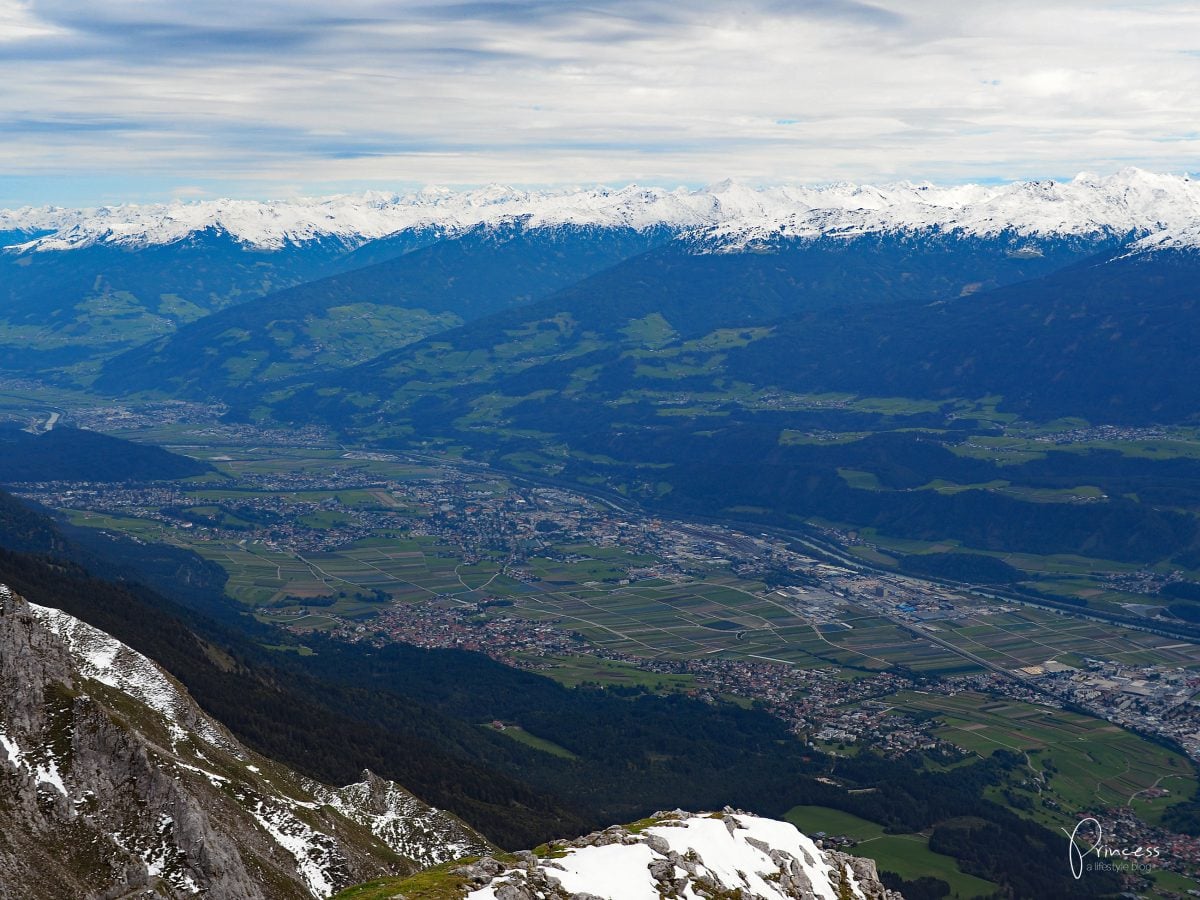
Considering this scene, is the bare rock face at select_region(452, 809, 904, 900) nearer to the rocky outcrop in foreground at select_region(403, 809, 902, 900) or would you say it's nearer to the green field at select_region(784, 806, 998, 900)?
the rocky outcrop in foreground at select_region(403, 809, 902, 900)

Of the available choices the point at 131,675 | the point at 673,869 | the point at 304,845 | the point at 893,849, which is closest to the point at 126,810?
the point at 304,845

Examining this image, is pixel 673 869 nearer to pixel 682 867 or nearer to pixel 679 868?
pixel 679 868

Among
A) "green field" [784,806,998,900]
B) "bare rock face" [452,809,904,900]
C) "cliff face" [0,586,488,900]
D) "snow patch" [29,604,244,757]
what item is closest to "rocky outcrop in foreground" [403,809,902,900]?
"bare rock face" [452,809,904,900]

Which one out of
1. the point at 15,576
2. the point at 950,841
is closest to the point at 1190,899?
the point at 950,841

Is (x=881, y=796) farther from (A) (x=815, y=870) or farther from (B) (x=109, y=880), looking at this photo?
(B) (x=109, y=880)

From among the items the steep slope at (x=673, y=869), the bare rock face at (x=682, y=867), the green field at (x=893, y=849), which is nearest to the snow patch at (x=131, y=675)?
the steep slope at (x=673, y=869)

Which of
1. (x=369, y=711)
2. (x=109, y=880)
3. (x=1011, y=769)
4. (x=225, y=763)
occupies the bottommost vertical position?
(x=1011, y=769)
